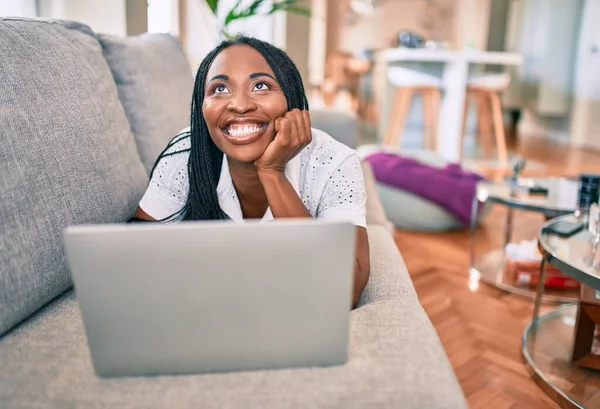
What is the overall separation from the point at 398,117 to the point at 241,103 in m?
3.92

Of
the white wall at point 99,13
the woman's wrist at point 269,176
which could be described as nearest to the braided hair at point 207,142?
the woman's wrist at point 269,176

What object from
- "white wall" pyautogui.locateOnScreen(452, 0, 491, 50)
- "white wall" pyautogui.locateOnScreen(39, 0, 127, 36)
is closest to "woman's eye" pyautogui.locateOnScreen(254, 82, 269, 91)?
"white wall" pyautogui.locateOnScreen(39, 0, 127, 36)

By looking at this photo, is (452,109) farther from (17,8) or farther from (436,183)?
(17,8)

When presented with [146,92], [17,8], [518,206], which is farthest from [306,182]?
[17,8]

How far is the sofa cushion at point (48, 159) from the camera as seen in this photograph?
85cm

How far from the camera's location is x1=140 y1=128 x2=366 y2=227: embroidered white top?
1046 millimetres

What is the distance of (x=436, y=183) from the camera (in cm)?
278

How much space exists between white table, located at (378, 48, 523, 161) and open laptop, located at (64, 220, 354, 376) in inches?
169

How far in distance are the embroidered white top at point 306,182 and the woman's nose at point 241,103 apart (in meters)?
0.17

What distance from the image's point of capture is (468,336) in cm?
179

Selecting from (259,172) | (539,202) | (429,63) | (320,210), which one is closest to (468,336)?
(539,202)

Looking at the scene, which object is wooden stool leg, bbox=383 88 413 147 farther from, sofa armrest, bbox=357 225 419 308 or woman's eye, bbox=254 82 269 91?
woman's eye, bbox=254 82 269 91

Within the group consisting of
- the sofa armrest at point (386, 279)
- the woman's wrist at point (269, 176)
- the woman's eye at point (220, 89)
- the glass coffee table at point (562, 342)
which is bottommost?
the glass coffee table at point (562, 342)

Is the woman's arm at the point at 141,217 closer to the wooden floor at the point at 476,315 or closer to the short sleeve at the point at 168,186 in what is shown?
the short sleeve at the point at 168,186
